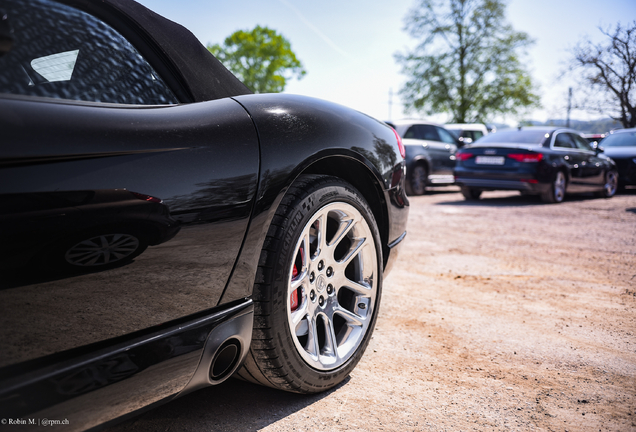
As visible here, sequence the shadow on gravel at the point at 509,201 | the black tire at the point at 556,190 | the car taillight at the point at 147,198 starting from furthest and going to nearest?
the shadow on gravel at the point at 509,201, the black tire at the point at 556,190, the car taillight at the point at 147,198

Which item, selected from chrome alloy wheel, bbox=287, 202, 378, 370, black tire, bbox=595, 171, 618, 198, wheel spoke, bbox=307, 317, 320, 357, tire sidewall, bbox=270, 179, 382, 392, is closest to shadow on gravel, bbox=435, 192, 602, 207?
black tire, bbox=595, 171, 618, 198

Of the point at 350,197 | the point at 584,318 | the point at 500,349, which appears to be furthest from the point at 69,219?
the point at 584,318

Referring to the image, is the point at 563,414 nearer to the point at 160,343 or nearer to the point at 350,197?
the point at 350,197

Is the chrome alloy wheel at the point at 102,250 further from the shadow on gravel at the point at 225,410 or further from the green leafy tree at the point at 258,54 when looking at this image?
the green leafy tree at the point at 258,54

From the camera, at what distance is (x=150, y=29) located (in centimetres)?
170

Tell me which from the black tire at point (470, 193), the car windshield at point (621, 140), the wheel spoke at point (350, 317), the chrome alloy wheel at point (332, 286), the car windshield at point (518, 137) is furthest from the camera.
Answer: the car windshield at point (621, 140)

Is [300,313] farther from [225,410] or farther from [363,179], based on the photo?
A: [363,179]

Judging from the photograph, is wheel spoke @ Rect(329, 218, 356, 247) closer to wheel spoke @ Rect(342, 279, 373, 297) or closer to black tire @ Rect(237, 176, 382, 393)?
black tire @ Rect(237, 176, 382, 393)

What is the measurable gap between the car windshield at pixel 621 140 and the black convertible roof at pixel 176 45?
43.3 feet

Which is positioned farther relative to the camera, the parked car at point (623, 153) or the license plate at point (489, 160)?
the parked car at point (623, 153)

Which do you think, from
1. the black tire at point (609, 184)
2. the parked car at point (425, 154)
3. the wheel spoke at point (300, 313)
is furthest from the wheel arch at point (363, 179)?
the black tire at point (609, 184)

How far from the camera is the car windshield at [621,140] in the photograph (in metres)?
12.3

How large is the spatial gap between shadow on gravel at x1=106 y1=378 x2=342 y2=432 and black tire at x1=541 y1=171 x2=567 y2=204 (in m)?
8.27

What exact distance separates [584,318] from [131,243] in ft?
9.02
